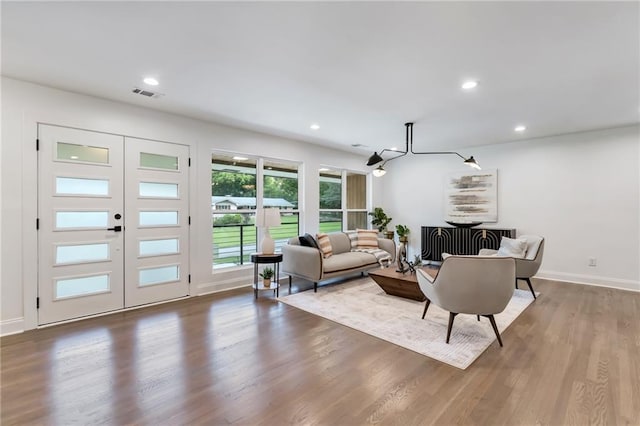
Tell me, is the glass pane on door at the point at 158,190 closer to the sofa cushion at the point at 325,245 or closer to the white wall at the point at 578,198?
the sofa cushion at the point at 325,245

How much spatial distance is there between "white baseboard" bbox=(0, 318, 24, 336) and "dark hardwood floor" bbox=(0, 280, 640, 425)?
12cm

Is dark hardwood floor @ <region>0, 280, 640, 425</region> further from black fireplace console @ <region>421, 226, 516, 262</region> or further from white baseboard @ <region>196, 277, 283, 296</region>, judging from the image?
black fireplace console @ <region>421, 226, 516, 262</region>

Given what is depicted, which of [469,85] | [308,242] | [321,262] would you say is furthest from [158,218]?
[469,85]

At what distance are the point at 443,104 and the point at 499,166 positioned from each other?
9.87 feet

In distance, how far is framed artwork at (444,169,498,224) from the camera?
19.9 ft

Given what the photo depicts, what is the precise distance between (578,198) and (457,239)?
2.06 metres

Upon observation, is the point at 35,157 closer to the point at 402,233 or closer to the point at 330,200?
the point at 330,200

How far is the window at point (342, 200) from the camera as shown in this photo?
664cm

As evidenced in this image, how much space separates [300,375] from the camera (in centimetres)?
233

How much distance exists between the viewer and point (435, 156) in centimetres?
690

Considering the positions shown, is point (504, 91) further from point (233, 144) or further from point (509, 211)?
point (233, 144)

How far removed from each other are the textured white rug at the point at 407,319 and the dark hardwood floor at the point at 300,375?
0.13 meters

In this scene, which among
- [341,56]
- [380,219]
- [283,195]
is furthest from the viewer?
[380,219]

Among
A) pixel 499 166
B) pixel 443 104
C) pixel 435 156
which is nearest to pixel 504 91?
pixel 443 104
